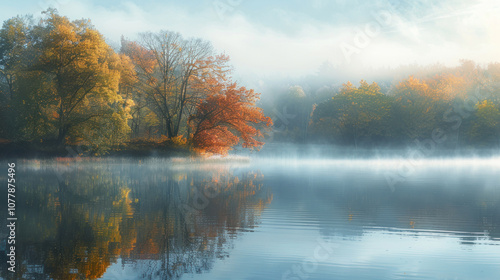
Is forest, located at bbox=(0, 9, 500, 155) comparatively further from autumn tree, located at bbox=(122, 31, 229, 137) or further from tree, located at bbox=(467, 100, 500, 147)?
tree, located at bbox=(467, 100, 500, 147)

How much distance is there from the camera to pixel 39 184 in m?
27.0

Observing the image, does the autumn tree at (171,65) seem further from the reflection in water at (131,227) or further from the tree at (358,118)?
the tree at (358,118)

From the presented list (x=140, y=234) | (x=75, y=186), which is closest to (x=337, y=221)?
(x=140, y=234)

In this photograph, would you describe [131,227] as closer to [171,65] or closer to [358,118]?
[171,65]

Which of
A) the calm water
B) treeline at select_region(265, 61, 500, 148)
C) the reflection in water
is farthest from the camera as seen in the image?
treeline at select_region(265, 61, 500, 148)

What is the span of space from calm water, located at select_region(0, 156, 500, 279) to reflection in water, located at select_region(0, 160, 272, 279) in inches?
1.2

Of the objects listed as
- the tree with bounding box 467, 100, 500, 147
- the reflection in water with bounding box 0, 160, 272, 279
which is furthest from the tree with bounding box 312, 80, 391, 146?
the reflection in water with bounding box 0, 160, 272, 279

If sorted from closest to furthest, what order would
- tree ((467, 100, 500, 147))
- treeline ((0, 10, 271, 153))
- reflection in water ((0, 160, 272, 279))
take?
reflection in water ((0, 160, 272, 279)) → treeline ((0, 10, 271, 153)) → tree ((467, 100, 500, 147))

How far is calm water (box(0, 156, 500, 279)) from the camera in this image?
9078 millimetres

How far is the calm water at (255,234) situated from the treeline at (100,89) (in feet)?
64.3

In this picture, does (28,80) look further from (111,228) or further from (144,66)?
(111,228)

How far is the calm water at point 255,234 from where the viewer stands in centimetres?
908

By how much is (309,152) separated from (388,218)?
248 feet

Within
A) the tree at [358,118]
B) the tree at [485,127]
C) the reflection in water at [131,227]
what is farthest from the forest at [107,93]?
the tree at [485,127]
